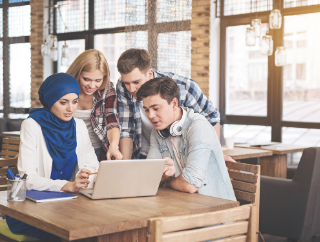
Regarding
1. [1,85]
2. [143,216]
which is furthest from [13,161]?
[1,85]

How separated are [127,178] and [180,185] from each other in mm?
334

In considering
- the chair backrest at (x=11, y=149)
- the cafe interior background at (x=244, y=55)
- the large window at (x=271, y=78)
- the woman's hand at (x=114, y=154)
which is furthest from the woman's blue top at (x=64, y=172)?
the large window at (x=271, y=78)

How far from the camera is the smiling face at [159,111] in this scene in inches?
82.0

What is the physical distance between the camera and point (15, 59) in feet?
26.1

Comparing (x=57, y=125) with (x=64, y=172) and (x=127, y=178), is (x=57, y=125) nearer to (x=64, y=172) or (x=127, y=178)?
(x=64, y=172)

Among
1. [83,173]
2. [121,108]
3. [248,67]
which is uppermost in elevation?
[248,67]

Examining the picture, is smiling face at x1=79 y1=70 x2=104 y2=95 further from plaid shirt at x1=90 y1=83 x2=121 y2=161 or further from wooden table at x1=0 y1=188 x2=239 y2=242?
wooden table at x1=0 y1=188 x2=239 y2=242

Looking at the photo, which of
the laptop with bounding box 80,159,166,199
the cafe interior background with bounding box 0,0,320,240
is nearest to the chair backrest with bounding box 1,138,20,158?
the laptop with bounding box 80,159,166,199

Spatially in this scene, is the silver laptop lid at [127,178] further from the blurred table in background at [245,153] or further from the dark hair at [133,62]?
the blurred table in background at [245,153]

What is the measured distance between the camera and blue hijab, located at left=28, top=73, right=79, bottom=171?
206cm

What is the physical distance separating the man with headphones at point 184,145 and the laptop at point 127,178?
0.63 ft

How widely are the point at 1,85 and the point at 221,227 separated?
7572 mm

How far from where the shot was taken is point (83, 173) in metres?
1.84

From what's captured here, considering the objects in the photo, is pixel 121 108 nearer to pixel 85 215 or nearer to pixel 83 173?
pixel 83 173
